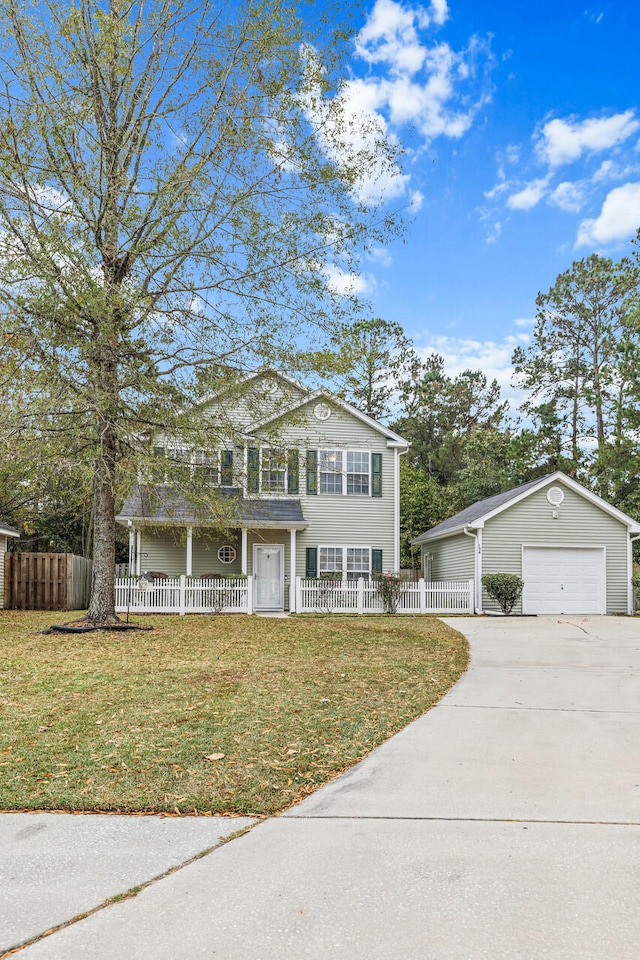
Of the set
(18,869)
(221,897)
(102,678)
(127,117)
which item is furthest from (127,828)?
(127,117)

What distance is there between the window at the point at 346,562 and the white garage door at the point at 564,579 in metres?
4.83

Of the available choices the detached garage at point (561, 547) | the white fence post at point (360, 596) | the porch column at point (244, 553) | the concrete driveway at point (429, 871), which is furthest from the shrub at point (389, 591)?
the concrete driveway at point (429, 871)

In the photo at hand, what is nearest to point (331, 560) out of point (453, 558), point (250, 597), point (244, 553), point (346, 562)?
point (346, 562)

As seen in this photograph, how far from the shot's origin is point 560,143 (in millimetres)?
17844

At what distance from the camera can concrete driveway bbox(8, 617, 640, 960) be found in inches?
98.7

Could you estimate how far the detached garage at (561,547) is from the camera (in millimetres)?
21578

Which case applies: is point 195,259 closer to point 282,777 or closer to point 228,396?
point 228,396

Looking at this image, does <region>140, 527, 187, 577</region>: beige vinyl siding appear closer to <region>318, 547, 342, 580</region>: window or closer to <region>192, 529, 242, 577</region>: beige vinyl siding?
<region>192, 529, 242, 577</region>: beige vinyl siding

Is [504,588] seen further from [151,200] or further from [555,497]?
[151,200]

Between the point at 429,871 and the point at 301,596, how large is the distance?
17.2 m

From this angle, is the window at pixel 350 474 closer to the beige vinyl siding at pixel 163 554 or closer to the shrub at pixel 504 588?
the shrub at pixel 504 588

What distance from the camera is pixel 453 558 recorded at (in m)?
24.1

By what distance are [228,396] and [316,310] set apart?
225 centimetres

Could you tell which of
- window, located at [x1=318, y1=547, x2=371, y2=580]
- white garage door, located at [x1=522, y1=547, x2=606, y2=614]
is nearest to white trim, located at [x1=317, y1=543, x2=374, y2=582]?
window, located at [x1=318, y1=547, x2=371, y2=580]
